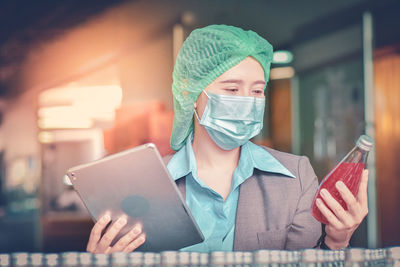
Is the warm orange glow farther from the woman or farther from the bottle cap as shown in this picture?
the bottle cap

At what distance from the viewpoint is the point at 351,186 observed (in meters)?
1.18

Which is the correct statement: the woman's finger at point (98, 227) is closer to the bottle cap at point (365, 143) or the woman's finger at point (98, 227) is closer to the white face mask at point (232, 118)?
the white face mask at point (232, 118)

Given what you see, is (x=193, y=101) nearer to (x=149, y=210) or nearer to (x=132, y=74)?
(x=149, y=210)

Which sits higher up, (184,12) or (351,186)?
(184,12)

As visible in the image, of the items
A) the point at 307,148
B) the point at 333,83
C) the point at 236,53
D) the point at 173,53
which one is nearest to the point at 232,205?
the point at 236,53

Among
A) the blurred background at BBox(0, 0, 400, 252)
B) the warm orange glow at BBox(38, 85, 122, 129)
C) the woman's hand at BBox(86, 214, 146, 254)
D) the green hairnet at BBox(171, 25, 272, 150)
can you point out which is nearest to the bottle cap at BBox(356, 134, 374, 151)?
the green hairnet at BBox(171, 25, 272, 150)

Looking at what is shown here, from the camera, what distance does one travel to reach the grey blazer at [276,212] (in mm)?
1323

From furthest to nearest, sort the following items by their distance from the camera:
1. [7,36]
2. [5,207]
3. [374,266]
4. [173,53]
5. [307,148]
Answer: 1. [5,207]
2. [307,148]
3. [7,36]
4. [173,53]
5. [374,266]

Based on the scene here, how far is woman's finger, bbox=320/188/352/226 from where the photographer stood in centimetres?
111

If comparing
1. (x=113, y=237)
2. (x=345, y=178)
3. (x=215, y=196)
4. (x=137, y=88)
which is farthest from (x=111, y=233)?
(x=137, y=88)

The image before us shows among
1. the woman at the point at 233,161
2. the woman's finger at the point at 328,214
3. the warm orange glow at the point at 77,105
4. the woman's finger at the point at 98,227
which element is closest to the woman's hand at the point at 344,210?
the woman's finger at the point at 328,214

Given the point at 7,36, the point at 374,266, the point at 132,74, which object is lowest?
the point at 374,266

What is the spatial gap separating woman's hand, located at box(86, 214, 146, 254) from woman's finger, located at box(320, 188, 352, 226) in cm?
46

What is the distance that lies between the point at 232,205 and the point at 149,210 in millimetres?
307
